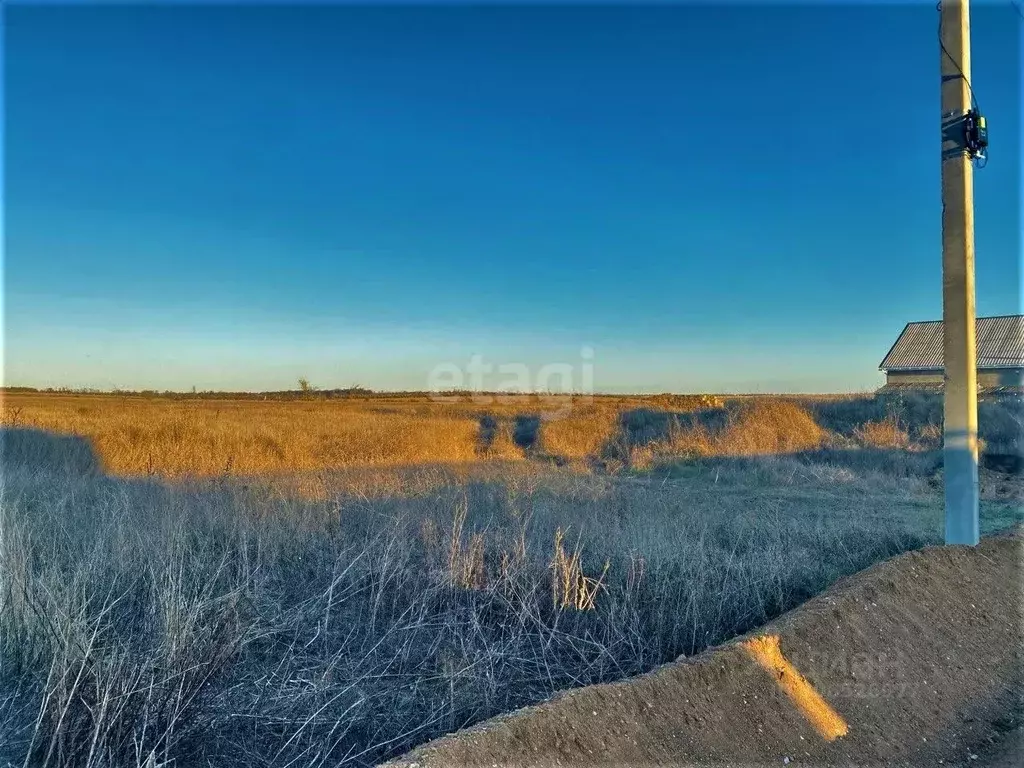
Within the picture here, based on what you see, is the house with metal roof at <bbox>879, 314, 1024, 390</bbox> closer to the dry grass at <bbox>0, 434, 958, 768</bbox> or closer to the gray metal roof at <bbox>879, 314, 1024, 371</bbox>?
the gray metal roof at <bbox>879, 314, 1024, 371</bbox>

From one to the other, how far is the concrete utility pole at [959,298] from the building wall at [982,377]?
1837 centimetres

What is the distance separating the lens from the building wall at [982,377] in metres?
23.8

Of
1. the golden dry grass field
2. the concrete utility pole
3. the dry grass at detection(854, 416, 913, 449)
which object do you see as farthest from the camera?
the dry grass at detection(854, 416, 913, 449)

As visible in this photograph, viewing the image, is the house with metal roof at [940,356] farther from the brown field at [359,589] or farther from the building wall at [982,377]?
the brown field at [359,589]

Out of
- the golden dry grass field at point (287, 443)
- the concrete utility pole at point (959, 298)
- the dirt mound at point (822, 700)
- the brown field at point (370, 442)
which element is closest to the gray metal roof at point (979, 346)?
the brown field at point (370, 442)

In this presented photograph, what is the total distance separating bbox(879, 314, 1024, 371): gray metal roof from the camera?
2412 cm

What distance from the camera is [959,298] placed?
19.3ft

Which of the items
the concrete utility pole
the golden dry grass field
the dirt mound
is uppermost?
the concrete utility pole

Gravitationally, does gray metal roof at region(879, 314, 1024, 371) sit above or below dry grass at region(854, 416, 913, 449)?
above

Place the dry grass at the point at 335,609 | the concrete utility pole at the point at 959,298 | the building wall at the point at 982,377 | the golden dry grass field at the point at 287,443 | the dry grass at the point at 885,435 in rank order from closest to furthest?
the dry grass at the point at 335,609, the concrete utility pole at the point at 959,298, the golden dry grass field at the point at 287,443, the dry grass at the point at 885,435, the building wall at the point at 982,377

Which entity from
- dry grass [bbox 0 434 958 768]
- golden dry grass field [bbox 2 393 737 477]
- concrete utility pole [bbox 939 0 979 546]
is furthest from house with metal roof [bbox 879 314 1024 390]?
dry grass [bbox 0 434 958 768]

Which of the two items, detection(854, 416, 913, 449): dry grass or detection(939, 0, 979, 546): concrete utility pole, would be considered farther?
detection(854, 416, 913, 449): dry grass

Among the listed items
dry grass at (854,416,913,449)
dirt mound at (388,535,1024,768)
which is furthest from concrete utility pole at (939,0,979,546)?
dry grass at (854,416,913,449)

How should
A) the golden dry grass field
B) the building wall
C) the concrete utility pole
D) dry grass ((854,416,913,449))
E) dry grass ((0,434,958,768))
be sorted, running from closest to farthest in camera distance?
1. dry grass ((0,434,958,768))
2. the concrete utility pole
3. the golden dry grass field
4. dry grass ((854,416,913,449))
5. the building wall
